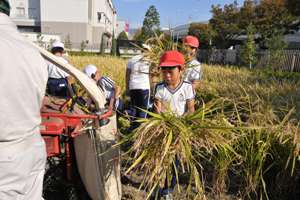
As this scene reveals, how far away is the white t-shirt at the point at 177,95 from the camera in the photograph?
9.03 ft

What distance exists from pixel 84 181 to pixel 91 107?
1.88 ft

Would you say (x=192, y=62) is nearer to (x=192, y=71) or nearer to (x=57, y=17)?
(x=192, y=71)

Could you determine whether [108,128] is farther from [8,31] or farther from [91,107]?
[8,31]

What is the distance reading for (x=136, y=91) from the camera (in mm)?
4664

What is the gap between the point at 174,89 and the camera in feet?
9.13

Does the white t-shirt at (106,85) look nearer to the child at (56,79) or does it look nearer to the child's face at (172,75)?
the child at (56,79)

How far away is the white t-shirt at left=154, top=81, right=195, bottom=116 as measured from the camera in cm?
275

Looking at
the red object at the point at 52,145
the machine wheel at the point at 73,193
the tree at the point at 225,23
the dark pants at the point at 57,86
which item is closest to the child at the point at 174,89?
the red object at the point at 52,145

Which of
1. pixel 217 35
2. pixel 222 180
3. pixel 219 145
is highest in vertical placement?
pixel 217 35

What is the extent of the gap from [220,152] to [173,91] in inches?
25.8

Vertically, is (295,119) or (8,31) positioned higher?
(8,31)

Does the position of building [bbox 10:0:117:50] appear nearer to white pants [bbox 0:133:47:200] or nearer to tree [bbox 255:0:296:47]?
tree [bbox 255:0:296:47]

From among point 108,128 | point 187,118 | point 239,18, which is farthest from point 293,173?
point 239,18

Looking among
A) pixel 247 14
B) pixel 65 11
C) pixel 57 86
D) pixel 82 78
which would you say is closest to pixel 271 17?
pixel 247 14
